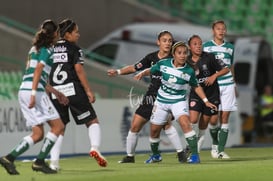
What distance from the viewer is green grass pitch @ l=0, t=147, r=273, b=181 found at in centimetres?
1439

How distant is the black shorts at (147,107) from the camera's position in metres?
17.6

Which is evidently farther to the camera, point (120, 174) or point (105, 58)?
point (105, 58)

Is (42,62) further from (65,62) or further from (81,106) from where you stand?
(81,106)

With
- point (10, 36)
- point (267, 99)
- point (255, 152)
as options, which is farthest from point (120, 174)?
point (267, 99)

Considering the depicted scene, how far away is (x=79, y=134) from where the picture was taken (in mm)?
Answer: 23609

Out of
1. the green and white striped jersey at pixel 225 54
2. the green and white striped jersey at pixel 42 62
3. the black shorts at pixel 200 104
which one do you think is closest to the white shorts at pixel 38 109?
the green and white striped jersey at pixel 42 62

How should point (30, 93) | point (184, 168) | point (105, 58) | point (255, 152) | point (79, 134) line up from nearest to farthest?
point (30, 93)
point (184, 168)
point (255, 152)
point (79, 134)
point (105, 58)

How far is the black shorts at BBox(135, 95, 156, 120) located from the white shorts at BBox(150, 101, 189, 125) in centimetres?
30

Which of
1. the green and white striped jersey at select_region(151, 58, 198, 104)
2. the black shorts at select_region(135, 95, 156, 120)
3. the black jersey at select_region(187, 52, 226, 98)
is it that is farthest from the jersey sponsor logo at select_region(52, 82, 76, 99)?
the black jersey at select_region(187, 52, 226, 98)

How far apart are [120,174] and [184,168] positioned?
131cm

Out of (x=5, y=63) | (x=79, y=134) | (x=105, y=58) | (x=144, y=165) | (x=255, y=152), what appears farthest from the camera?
(x=105, y=58)

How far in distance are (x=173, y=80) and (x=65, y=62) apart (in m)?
1.80

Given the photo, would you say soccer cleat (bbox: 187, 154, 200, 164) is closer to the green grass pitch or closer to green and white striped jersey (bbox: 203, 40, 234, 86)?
the green grass pitch

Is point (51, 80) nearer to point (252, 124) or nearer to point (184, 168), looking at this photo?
point (184, 168)
